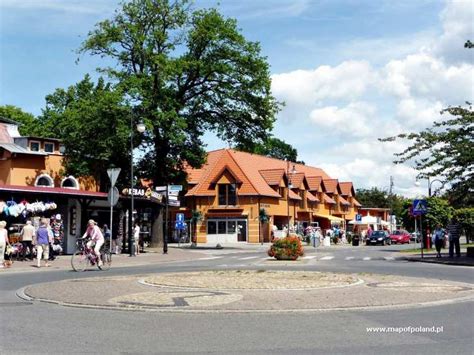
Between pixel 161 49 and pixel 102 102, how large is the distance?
6403 millimetres

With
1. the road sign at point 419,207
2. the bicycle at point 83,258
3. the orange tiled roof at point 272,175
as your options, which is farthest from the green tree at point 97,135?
the orange tiled roof at point 272,175

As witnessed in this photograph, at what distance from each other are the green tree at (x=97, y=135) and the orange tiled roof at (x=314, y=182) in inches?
1488

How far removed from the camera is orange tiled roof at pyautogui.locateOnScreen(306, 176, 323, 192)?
249 feet

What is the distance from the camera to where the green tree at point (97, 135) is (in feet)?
121

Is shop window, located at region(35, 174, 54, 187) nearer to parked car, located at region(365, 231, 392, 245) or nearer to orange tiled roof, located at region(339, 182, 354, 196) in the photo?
parked car, located at region(365, 231, 392, 245)

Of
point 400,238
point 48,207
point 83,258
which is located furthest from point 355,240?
point 83,258

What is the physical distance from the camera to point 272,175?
6644cm

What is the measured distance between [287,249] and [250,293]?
13.5 m

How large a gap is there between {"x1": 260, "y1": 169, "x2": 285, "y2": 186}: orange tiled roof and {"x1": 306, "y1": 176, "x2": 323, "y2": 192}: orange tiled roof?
1035 cm

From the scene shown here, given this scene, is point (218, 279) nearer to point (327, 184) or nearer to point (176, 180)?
point (176, 180)

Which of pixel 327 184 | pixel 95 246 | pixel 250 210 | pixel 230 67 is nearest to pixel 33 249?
pixel 95 246

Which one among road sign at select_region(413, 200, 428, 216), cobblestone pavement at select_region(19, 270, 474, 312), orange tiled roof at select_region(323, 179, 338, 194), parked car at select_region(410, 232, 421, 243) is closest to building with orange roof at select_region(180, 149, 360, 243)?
orange tiled roof at select_region(323, 179, 338, 194)

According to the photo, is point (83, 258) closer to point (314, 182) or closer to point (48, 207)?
point (48, 207)

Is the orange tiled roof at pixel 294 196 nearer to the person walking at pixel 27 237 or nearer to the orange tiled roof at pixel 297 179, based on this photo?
the orange tiled roof at pixel 297 179
